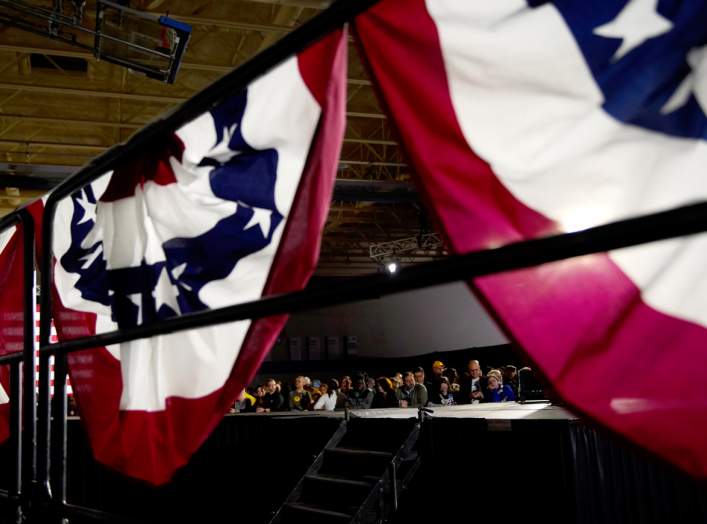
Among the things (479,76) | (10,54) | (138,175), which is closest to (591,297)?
(479,76)

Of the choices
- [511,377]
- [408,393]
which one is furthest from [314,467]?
[408,393]

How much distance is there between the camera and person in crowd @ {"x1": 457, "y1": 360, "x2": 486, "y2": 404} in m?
9.39

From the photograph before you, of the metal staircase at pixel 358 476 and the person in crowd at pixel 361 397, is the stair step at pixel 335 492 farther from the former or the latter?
the person in crowd at pixel 361 397

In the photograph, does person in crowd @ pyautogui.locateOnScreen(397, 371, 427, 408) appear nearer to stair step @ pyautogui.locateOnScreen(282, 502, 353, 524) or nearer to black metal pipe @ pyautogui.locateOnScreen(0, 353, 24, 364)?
stair step @ pyautogui.locateOnScreen(282, 502, 353, 524)

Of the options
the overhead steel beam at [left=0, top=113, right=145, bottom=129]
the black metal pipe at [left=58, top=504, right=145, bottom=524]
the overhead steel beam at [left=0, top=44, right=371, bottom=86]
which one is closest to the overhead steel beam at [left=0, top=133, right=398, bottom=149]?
the overhead steel beam at [left=0, top=113, right=145, bottom=129]

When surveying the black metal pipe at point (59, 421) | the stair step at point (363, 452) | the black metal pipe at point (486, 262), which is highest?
the black metal pipe at point (486, 262)

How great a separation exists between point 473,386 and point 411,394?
4.08 ft

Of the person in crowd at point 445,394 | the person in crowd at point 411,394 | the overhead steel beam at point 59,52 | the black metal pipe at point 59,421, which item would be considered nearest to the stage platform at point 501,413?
the person in crowd at point 411,394

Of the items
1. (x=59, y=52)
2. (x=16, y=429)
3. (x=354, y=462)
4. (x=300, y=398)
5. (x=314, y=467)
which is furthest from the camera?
(x=300, y=398)

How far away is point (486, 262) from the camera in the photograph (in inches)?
32.3

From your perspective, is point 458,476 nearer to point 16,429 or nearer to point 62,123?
point 16,429

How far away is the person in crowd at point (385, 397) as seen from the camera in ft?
34.9

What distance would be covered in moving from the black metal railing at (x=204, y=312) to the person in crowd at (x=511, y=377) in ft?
26.5

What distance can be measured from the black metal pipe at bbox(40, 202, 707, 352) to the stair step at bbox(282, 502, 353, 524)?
4.71 m
